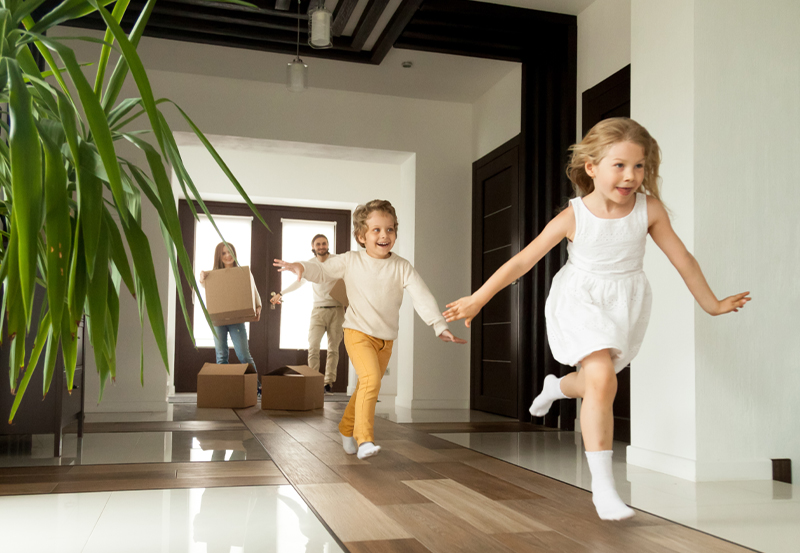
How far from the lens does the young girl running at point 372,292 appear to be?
2.79 m

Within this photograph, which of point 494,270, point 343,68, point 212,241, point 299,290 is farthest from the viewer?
point 299,290

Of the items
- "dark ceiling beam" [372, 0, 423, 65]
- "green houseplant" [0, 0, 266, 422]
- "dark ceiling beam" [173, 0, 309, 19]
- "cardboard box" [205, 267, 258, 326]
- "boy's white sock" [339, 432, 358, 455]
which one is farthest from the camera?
"cardboard box" [205, 267, 258, 326]

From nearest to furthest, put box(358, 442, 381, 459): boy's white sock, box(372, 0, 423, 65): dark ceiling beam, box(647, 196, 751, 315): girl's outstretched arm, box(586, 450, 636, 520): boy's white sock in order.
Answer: box(586, 450, 636, 520): boy's white sock → box(647, 196, 751, 315): girl's outstretched arm → box(358, 442, 381, 459): boy's white sock → box(372, 0, 423, 65): dark ceiling beam

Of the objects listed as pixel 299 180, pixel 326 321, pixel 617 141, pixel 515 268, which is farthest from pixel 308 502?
pixel 299 180

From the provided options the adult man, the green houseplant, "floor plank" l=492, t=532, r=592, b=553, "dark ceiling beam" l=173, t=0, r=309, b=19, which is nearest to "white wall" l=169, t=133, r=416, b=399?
the adult man

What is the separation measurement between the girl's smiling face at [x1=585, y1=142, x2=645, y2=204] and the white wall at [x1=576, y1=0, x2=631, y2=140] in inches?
85.5

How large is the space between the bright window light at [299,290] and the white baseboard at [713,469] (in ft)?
17.5

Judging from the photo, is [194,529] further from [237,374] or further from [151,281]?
[237,374]

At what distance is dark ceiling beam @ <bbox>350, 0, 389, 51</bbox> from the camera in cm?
409

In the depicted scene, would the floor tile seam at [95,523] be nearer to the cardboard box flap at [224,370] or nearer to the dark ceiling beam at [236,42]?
the cardboard box flap at [224,370]

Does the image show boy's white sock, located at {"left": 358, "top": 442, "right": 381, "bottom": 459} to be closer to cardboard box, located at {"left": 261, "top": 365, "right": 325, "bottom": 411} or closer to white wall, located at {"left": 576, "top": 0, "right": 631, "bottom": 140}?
cardboard box, located at {"left": 261, "top": 365, "right": 325, "bottom": 411}

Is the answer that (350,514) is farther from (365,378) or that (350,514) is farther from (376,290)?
(376,290)

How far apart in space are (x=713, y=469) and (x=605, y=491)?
95 cm

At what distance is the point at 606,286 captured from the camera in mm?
1973
